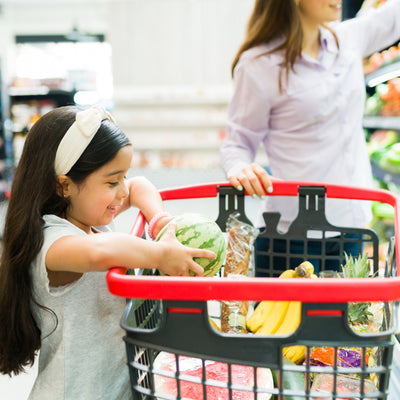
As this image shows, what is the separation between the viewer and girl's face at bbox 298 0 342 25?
1.55m

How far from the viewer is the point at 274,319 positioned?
117 centimetres

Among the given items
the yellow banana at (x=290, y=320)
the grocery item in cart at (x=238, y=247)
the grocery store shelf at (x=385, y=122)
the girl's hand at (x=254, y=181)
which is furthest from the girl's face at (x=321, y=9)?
the grocery store shelf at (x=385, y=122)

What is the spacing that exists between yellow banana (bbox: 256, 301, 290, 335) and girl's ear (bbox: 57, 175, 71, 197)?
0.59m

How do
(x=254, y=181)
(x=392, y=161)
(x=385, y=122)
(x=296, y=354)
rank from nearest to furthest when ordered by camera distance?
(x=296, y=354) < (x=254, y=181) < (x=392, y=161) < (x=385, y=122)

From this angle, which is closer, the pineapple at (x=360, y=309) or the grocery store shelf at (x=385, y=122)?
the pineapple at (x=360, y=309)

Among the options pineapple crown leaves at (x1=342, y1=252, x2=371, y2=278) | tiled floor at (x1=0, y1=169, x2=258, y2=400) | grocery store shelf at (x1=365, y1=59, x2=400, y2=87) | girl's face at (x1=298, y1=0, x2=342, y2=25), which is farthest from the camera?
grocery store shelf at (x1=365, y1=59, x2=400, y2=87)

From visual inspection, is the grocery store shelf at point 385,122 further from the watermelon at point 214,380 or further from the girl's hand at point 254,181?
the watermelon at point 214,380

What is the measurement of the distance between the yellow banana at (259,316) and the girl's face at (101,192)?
1.47 feet

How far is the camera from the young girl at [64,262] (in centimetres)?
102

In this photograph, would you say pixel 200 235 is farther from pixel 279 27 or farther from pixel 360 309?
pixel 279 27

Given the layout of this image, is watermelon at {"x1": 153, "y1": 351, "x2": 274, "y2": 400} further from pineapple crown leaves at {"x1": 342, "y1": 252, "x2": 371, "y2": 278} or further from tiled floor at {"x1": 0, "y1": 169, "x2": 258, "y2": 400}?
tiled floor at {"x1": 0, "y1": 169, "x2": 258, "y2": 400}

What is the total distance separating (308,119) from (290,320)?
0.79 meters

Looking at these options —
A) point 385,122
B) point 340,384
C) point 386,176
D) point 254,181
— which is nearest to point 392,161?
point 386,176

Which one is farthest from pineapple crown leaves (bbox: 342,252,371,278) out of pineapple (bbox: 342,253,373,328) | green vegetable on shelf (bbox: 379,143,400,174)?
green vegetable on shelf (bbox: 379,143,400,174)
